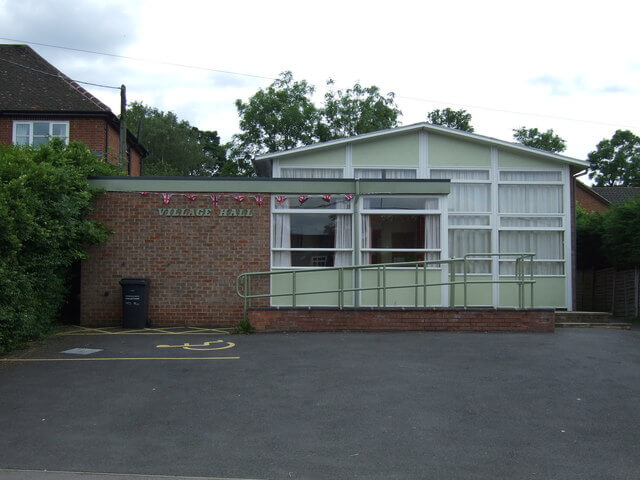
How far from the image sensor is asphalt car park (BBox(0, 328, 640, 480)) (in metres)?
4.99

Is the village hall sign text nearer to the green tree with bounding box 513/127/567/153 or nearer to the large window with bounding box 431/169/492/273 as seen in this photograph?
the large window with bounding box 431/169/492/273

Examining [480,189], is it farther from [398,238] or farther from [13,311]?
[13,311]

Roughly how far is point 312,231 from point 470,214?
437cm

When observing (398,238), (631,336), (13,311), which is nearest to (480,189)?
(398,238)

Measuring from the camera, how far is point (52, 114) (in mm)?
22328

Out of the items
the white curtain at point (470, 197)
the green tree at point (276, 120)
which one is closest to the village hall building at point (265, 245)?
the white curtain at point (470, 197)

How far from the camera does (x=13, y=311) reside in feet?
29.7

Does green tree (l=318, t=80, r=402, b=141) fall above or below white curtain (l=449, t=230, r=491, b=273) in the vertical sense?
above

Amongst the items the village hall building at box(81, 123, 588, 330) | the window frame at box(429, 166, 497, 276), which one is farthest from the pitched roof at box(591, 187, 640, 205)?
the village hall building at box(81, 123, 588, 330)

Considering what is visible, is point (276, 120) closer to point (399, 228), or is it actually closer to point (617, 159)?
point (399, 228)

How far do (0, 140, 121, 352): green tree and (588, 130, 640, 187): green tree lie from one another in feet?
183

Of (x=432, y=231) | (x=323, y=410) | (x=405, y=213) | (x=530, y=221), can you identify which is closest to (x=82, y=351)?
(x=323, y=410)

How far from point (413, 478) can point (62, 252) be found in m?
8.54

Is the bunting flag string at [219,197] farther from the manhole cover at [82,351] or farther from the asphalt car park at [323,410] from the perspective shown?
the manhole cover at [82,351]
